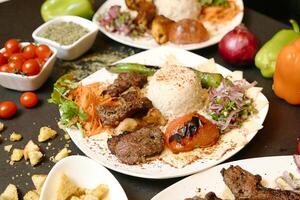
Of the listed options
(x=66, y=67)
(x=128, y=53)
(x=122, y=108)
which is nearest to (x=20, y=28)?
(x=66, y=67)

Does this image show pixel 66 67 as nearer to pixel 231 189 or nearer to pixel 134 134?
pixel 134 134

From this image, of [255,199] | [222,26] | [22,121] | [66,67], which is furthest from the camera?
[222,26]

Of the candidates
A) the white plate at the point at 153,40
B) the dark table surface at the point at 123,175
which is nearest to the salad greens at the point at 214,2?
the white plate at the point at 153,40

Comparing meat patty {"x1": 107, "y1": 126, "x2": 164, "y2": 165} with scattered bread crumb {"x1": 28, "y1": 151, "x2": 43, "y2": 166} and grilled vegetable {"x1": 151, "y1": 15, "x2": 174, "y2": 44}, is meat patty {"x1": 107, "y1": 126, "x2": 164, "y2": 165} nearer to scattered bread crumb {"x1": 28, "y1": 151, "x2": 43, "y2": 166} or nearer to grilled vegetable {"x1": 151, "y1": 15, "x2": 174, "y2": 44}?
scattered bread crumb {"x1": 28, "y1": 151, "x2": 43, "y2": 166}

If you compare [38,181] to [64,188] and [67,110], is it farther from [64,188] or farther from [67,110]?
[67,110]

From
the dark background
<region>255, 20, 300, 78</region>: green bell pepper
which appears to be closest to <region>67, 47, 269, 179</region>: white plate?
<region>255, 20, 300, 78</region>: green bell pepper

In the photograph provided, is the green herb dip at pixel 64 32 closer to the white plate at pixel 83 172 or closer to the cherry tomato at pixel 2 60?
the cherry tomato at pixel 2 60
